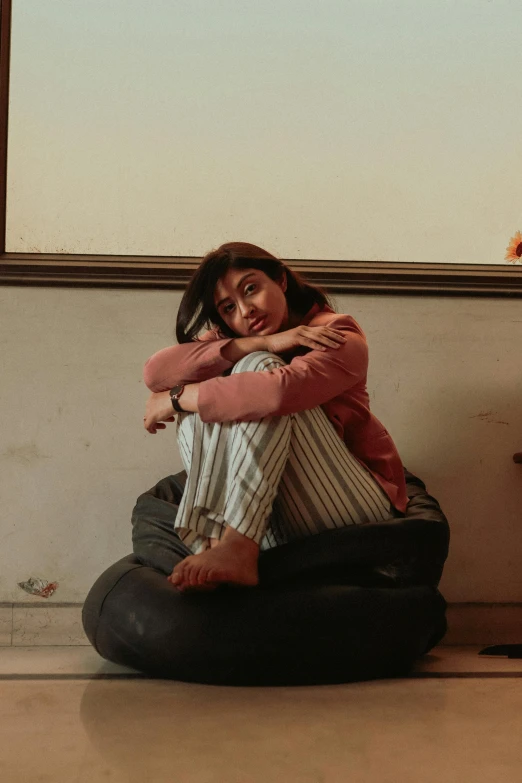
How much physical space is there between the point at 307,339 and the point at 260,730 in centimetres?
82

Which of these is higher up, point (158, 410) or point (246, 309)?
point (246, 309)

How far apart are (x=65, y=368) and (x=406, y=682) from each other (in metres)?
1.16

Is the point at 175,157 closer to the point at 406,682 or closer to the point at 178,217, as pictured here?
the point at 178,217

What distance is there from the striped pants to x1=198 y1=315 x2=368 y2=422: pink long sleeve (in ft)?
0.10

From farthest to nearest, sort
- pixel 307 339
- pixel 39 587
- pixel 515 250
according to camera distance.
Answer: pixel 515 250 < pixel 39 587 < pixel 307 339

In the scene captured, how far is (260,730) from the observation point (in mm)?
1252

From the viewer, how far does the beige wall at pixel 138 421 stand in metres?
2.16

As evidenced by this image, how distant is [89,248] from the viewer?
2.26 meters

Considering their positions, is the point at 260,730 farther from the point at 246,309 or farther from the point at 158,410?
the point at 246,309

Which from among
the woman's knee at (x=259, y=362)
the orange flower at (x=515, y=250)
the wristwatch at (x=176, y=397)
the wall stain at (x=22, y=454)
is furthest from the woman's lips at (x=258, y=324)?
the orange flower at (x=515, y=250)

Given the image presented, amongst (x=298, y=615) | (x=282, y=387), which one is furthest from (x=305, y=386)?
(x=298, y=615)

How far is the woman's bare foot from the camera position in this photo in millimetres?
1535

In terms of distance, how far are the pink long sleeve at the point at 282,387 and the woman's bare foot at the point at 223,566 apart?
24 cm

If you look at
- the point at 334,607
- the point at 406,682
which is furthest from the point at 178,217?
the point at 406,682
